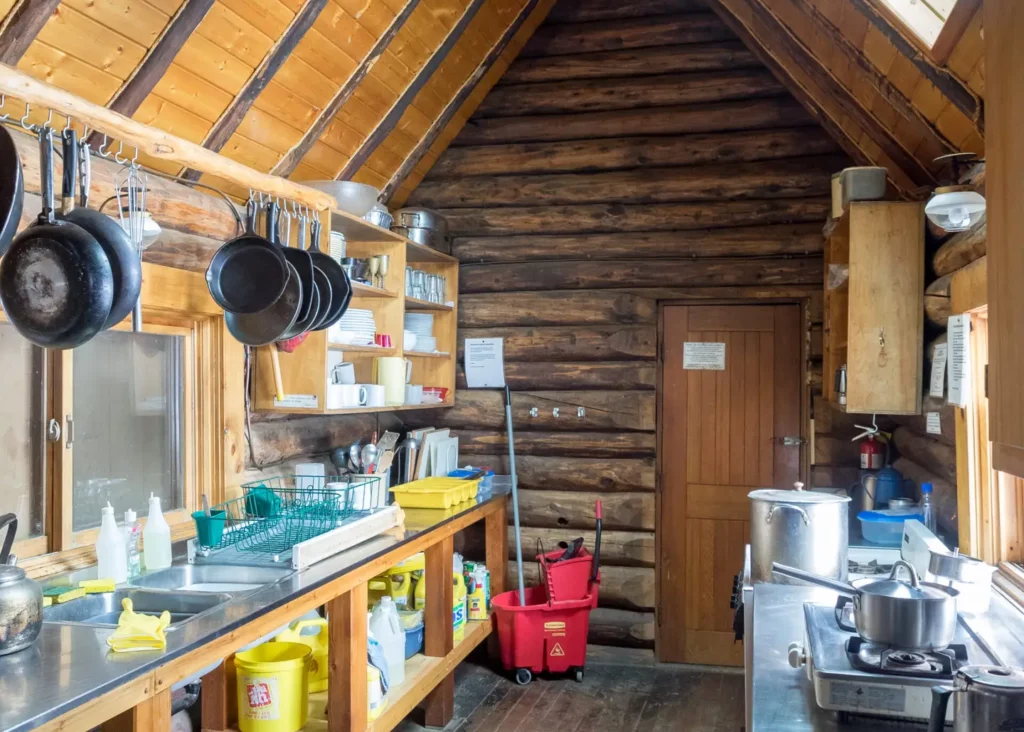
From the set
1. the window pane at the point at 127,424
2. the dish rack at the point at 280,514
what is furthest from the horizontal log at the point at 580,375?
the window pane at the point at 127,424

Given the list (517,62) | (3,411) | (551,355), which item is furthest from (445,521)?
(517,62)

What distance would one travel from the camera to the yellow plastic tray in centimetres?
417

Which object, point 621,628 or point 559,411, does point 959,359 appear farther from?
point 621,628

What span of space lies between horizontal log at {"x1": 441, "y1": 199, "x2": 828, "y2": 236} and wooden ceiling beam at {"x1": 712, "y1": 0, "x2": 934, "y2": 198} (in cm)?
47

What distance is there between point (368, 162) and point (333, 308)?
130 cm

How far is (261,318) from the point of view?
320 centimetres

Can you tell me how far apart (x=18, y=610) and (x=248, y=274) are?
4.56 ft

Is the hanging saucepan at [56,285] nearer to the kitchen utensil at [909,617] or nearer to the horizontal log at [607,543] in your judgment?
the kitchen utensil at [909,617]

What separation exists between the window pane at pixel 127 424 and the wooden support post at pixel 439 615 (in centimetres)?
117

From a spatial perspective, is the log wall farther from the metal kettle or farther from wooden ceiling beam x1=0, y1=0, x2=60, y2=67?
the metal kettle

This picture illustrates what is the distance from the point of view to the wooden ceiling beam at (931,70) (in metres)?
2.49

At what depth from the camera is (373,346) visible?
414cm

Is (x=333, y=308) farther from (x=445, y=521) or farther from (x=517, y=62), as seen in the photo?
(x=517, y=62)

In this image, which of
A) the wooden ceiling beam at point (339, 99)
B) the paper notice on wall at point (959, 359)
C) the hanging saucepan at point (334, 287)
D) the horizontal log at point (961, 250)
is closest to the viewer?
the horizontal log at point (961, 250)
